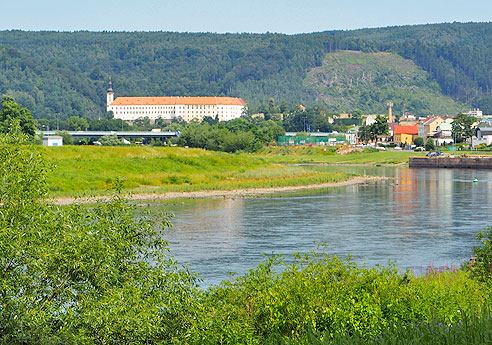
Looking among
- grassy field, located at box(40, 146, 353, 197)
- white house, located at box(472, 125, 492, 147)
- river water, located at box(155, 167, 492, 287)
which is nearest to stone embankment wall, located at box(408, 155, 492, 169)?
white house, located at box(472, 125, 492, 147)

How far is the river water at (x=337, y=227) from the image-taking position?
3328 centimetres

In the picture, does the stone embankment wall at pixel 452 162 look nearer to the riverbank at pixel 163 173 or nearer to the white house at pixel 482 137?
the white house at pixel 482 137

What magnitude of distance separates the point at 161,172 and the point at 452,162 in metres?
61.7

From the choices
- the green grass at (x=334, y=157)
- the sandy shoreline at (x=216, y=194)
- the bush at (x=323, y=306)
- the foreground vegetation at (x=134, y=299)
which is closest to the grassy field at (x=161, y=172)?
the sandy shoreline at (x=216, y=194)

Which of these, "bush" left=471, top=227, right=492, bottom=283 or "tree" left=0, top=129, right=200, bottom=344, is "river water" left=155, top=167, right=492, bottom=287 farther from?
"tree" left=0, top=129, right=200, bottom=344

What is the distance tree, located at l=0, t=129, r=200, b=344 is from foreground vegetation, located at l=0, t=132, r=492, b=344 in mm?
23

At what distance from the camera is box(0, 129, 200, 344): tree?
13.0 m

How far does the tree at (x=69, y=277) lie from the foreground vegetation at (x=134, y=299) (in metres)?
0.02

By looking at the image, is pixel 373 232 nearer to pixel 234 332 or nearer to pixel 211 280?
pixel 211 280

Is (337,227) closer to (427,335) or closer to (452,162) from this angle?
(427,335)

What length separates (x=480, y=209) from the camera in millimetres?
56500

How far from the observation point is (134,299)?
538 inches

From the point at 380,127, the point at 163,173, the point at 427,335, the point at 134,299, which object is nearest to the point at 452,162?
the point at 163,173

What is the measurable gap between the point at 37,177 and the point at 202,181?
66196mm
